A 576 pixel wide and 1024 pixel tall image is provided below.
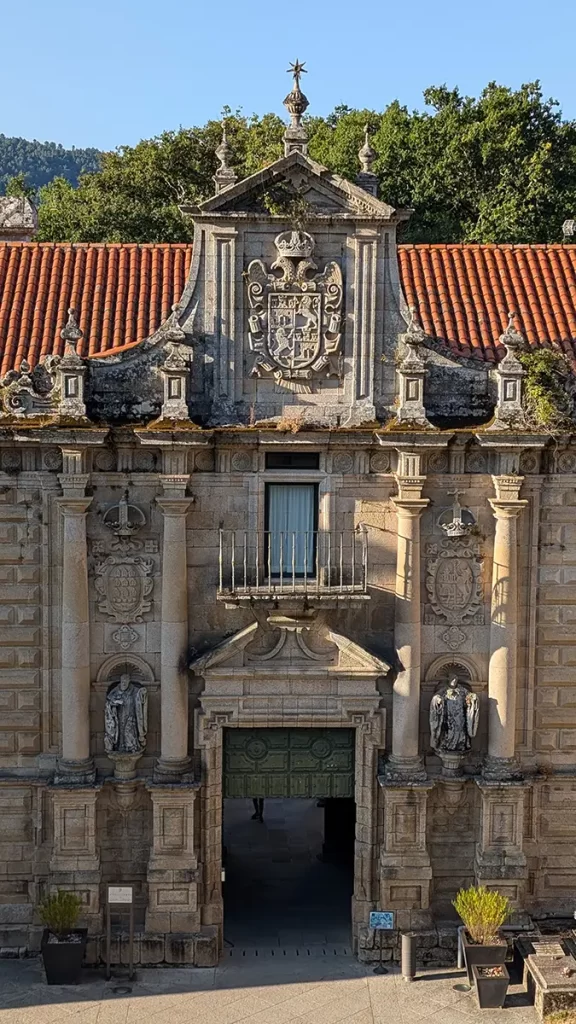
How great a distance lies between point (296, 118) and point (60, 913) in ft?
46.6

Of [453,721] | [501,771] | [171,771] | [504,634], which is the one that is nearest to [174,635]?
[171,771]

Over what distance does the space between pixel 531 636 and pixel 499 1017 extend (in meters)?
6.48

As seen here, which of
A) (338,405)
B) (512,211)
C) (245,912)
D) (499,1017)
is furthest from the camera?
(512,211)

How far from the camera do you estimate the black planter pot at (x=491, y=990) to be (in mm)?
20812

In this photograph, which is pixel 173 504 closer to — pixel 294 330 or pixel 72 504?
pixel 72 504

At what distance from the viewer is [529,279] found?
25453 millimetres

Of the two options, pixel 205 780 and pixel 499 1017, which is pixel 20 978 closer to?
pixel 205 780

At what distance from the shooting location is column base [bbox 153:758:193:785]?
22109 millimetres

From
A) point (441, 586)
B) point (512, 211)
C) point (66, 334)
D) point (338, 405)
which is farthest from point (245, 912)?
point (512, 211)

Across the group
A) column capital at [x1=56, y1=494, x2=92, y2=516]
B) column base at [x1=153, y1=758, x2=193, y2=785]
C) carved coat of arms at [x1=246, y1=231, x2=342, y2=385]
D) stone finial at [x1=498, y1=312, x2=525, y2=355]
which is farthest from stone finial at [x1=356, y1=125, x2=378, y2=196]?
column base at [x1=153, y1=758, x2=193, y2=785]

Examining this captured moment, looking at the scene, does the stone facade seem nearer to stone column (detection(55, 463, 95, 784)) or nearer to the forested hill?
stone column (detection(55, 463, 95, 784))

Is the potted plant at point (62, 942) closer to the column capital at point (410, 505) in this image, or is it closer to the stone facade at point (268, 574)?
the stone facade at point (268, 574)

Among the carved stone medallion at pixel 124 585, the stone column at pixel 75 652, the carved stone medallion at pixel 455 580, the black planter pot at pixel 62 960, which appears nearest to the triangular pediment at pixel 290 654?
the carved stone medallion at pixel 124 585

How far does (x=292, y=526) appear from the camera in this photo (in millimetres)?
22438
